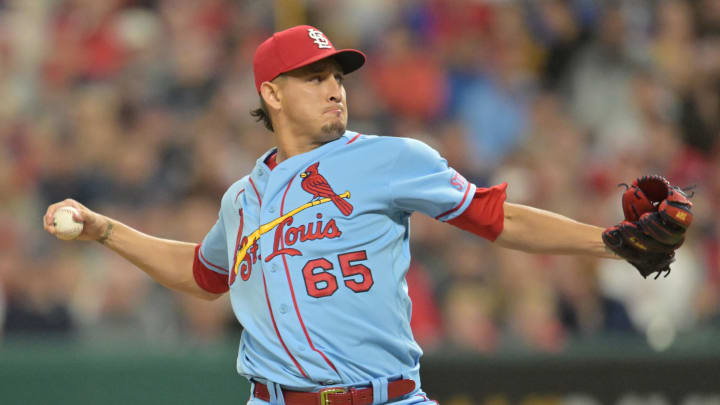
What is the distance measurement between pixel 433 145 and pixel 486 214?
527 centimetres

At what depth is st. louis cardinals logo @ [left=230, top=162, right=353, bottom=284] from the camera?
3992 mm

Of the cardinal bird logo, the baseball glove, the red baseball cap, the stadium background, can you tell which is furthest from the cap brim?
the stadium background

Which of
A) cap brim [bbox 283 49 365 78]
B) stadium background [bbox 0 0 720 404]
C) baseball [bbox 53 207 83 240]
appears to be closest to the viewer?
cap brim [bbox 283 49 365 78]

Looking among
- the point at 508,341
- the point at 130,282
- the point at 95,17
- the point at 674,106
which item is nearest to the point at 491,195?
the point at 508,341

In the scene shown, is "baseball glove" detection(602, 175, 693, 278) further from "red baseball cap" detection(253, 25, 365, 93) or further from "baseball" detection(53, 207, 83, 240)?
"baseball" detection(53, 207, 83, 240)

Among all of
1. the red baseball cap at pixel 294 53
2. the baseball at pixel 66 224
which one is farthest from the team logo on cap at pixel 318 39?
the baseball at pixel 66 224

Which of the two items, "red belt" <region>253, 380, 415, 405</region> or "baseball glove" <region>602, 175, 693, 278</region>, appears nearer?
"baseball glove" <region>602, 175, 693, 278</region>

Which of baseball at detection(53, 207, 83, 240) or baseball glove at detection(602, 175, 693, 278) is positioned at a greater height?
baseball at detection(53, 207, 83, 240)

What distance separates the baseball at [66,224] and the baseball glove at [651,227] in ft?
6.85

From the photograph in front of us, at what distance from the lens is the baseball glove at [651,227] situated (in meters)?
3.80

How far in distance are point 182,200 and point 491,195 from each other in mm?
5070

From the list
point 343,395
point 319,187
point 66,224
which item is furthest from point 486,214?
point 66,224

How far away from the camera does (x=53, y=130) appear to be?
9.38m

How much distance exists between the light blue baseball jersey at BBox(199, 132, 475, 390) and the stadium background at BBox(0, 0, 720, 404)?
3273mm
